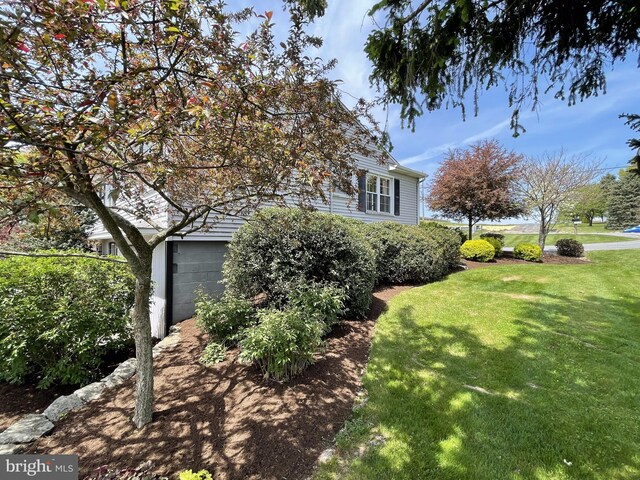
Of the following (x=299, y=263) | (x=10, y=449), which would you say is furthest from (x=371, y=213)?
(x=10, y=449)

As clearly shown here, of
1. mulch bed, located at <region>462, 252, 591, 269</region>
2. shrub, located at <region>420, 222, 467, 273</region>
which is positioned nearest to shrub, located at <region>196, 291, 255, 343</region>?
shrub, located at <region>420, 222, 467, 273</region>

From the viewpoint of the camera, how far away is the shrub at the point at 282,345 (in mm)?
3221

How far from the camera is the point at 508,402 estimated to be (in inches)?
118

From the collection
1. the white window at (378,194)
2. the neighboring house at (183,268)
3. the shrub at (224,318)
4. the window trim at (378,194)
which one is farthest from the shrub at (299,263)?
the white window at (378,194)

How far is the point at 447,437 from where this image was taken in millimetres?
2527

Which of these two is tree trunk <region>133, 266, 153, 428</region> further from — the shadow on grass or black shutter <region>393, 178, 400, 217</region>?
black shutter <region>393, 178, 400, 217</region>

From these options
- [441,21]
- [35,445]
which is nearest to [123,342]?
[35,445]

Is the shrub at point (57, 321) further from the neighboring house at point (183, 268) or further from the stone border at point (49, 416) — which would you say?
the neighboring house at point (183, 268)

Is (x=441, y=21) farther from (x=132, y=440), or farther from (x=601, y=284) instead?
(x=601, y=284)

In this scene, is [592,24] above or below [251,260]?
above

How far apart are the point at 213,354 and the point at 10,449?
6.46ft

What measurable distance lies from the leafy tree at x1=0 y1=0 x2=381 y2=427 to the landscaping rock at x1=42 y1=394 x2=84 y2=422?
3.40 feet

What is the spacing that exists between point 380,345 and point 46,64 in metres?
4.57

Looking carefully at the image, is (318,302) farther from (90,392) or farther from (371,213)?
(371,213)
